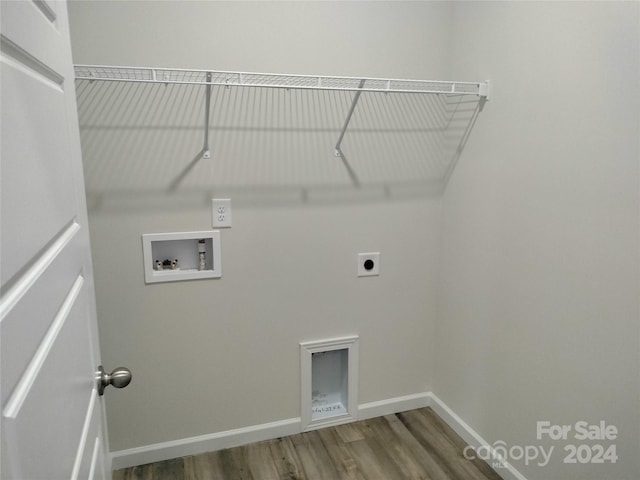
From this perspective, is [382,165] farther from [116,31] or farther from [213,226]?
[116,31]

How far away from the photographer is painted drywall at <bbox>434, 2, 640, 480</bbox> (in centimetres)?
137

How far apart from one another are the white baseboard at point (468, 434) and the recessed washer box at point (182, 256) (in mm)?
1332

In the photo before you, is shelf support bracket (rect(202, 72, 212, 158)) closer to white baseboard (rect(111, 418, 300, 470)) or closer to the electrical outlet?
the electrical outlet

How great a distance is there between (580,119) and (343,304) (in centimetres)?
123

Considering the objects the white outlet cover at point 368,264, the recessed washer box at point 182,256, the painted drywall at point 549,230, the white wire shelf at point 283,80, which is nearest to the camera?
the painted drywall at point 549,230

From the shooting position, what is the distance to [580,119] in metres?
1.48

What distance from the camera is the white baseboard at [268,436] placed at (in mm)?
1971

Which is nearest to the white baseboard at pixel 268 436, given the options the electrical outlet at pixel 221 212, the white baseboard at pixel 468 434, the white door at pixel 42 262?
the white baseboard at pixel 468 434

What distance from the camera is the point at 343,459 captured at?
6.71 feet

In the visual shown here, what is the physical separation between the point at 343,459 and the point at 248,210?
3.91 feet

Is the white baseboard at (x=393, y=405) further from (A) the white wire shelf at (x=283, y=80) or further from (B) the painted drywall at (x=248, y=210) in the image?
(A) the white wire shelf at (x=283, y=80)

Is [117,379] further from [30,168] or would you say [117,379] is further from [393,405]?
[393,405]

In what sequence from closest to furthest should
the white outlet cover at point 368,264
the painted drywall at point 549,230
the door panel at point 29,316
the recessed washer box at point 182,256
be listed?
the door panel at point 29,316
the painted drywall at point 549,230
the recessed washer box at point 182,256
the white outlet cover at point 368,264

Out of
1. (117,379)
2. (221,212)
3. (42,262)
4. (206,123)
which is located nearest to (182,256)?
(221,212)
